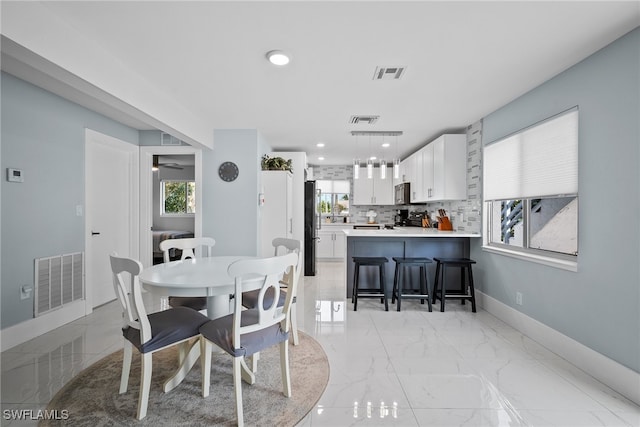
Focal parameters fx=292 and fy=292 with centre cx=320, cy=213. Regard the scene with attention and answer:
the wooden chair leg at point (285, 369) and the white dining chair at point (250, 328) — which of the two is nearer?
the white dining chair at point (250, 328)

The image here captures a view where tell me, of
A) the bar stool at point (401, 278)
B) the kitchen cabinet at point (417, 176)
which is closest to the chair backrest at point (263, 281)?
the bar stool at point (401, 278)

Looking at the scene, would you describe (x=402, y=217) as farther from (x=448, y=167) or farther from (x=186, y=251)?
(x=186, y=251)

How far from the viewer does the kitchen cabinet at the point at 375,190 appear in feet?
23.2

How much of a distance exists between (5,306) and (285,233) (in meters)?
3.14

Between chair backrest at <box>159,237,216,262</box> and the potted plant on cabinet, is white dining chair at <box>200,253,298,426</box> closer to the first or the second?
chair backrest at <box>159,237,216,262</box>

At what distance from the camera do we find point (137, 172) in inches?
170

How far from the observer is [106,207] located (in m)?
3.88

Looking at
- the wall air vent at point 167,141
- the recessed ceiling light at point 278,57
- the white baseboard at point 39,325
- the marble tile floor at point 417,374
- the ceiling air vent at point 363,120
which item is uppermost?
the recessed ceiling light at point 278,57

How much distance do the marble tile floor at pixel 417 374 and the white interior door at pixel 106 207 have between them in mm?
635

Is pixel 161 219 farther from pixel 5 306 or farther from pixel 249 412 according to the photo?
pixel 249 412

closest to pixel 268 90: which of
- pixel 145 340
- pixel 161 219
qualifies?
pixel 145 340

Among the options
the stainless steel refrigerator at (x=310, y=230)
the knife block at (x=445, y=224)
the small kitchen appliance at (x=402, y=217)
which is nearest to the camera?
the knife block at (x=445, y=224)

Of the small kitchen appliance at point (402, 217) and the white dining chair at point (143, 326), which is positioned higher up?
the small kitchen appliance at point (402, 217)

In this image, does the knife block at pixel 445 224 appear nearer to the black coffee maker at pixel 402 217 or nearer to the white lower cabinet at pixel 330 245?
the black coffee maker at pixel 402 217
